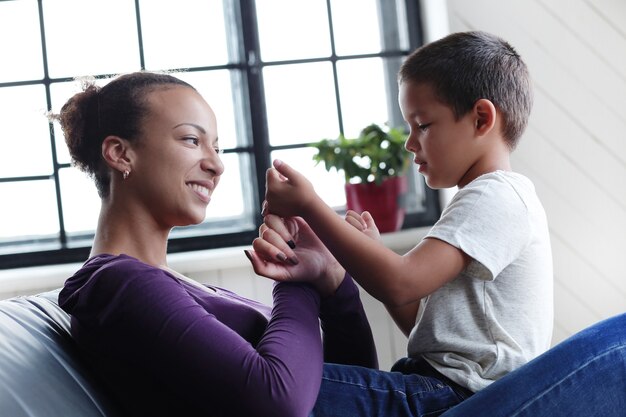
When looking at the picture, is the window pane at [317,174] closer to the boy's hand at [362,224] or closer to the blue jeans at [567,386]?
the boy's hand at [362,224]

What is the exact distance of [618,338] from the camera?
112 cm

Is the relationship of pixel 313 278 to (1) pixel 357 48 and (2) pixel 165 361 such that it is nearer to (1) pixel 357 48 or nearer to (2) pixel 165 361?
(2) pixel 165 361

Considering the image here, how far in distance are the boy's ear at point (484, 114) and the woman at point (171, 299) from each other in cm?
37

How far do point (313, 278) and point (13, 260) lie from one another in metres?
2.08

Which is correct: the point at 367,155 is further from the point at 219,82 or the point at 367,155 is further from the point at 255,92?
the point at 219,82

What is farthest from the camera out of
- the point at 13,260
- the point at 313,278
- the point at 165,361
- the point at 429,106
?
the point at 13,260

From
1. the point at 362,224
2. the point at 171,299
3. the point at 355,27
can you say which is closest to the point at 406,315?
the point at 362,224

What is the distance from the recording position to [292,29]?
10.4ft

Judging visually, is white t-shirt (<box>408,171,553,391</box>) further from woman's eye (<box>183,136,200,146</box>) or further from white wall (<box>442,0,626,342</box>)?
white wall (<box>442,0,626,342</box>)

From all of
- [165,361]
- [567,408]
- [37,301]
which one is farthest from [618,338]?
[37,301]

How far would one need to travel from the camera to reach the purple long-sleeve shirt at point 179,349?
103cm

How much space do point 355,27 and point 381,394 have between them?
88.4 inches

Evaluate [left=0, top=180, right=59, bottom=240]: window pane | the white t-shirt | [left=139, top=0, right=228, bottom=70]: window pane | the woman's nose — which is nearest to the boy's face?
the white t-shirt

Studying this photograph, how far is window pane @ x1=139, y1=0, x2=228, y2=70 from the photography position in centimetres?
313
